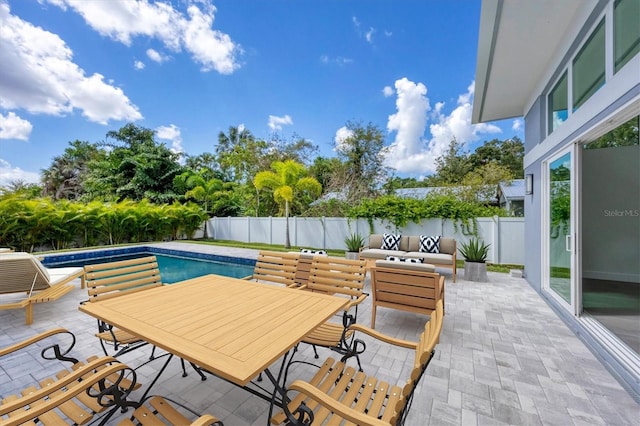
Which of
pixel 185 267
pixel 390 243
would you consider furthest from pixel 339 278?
pixel 185 267

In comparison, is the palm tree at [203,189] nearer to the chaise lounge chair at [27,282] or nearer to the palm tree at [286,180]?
the palm tree at [286,180]

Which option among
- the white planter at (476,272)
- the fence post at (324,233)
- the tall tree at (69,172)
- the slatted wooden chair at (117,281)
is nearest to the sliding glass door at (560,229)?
the white planter at (476,272)

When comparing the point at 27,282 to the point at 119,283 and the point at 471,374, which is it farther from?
the point at 471,374

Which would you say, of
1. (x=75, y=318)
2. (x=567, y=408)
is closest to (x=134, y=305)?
(x=75, y=318)

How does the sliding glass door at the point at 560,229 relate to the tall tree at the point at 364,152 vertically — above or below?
below

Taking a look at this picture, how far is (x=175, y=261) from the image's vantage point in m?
10.4

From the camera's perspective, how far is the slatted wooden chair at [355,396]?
1.20m

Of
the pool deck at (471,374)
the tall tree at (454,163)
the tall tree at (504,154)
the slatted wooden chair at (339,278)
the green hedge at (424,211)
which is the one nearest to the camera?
the pool deck at (471,374)

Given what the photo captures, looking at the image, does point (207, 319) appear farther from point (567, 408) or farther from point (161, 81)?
point (161, 81)

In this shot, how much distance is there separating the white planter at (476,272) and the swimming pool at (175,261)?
6223 millimetres

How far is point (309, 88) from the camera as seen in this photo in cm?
1692

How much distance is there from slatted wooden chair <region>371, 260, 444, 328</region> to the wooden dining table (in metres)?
1.53

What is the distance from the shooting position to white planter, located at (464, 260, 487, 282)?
6203mm

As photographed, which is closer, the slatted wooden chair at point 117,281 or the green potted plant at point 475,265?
the slatted wooden chair at point 117,281
